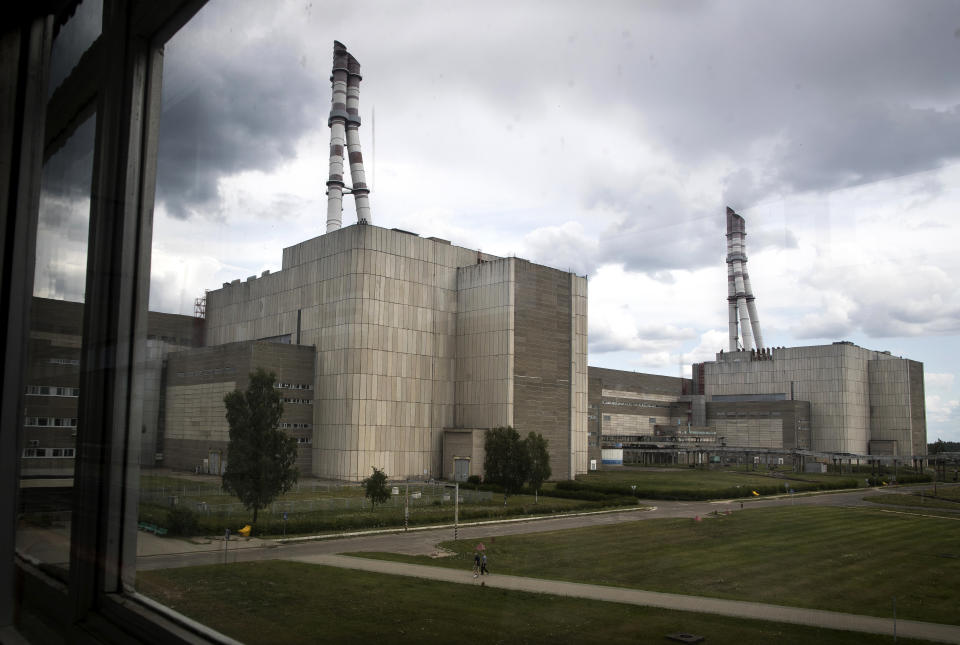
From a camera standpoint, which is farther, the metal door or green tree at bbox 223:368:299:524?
the metal door

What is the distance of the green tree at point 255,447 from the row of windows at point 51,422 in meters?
0.91

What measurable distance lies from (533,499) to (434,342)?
1117 cm

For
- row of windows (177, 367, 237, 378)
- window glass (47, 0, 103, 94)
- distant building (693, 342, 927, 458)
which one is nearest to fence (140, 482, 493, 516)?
row of windows (177, 367, 237, 378)

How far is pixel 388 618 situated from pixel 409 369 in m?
27.9

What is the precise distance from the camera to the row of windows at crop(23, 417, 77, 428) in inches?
100

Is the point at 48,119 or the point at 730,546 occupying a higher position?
the point at 48,119

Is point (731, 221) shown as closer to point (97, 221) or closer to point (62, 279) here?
point (97, 221)

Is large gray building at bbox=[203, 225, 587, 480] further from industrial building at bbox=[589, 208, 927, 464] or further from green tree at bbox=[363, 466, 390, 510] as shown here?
industrial building at bbox=[589, 208, 927, 464]

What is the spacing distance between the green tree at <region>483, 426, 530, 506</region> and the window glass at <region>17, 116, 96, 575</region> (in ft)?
72.0

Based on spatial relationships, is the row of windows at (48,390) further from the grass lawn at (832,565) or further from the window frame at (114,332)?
the grass lawn at (832,565)

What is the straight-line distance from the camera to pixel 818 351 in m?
5.46

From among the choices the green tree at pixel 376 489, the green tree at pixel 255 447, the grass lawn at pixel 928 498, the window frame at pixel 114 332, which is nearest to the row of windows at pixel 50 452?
the window frame at pixel 114 332

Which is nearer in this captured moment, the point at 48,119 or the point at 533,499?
the point at 48,119

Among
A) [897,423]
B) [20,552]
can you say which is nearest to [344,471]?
[897,423]
